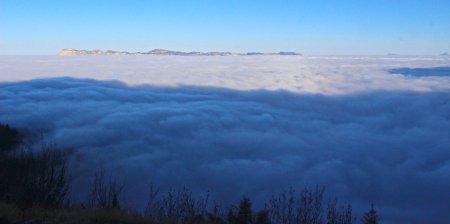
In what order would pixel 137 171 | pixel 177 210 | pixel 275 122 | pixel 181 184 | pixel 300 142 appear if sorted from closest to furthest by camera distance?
1. pixel 177 210
2. pixel 181 184
3. pixel 137 171
4. pixel 300 142
5. pixel 275 122

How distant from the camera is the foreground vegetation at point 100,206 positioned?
44.8ft

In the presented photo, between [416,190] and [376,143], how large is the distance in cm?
1872

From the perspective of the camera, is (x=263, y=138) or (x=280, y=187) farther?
(x=263, y=138)

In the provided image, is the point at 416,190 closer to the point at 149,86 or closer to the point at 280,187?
the point at 280,187

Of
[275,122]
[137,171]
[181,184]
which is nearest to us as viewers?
[181,184]

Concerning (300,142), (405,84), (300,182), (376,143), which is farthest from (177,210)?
(405,84)

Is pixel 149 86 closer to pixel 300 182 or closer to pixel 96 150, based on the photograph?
pixel 96 150

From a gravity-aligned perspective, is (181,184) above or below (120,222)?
below

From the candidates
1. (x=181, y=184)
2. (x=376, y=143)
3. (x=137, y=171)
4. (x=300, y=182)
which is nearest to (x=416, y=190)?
(x=300, y=182)

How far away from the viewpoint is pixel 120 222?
1348 cm

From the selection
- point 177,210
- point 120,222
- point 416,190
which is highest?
point 120,222

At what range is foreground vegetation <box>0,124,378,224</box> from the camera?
13664 mm

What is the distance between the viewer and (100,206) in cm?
1884

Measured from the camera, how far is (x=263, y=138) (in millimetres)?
74375
